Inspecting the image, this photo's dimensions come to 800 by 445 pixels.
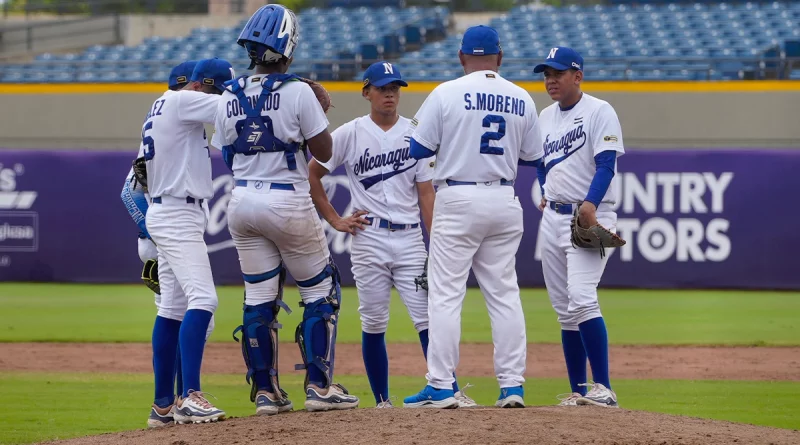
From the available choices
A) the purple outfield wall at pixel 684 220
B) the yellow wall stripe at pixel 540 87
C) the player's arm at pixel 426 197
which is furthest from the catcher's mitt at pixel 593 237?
the yellow wall stripe at pixel 540 87

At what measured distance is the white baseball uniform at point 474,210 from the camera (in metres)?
5.59

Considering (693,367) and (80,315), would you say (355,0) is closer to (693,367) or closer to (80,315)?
(80,315)

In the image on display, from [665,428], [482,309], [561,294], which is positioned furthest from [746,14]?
[665,428]

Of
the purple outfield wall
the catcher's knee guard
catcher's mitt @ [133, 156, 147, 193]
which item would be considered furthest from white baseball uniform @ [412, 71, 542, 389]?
the purple outfield wall

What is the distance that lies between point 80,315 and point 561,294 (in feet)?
25.8

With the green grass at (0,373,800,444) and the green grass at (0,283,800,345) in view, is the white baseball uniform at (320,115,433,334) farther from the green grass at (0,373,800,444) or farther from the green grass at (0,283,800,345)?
the green grass at (0,283,800,345)

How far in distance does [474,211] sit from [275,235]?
1037mm

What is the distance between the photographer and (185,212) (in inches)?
221

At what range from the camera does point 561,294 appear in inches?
254

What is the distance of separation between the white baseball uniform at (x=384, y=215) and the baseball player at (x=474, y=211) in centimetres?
61

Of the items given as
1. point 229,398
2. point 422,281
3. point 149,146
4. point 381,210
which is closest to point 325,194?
point 381,210

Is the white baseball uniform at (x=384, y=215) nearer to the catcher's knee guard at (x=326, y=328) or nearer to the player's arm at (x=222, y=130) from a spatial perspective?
the catcher's knee guard at (x=326, y=328)

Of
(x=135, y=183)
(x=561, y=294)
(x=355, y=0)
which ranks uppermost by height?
(x=355, y=0)

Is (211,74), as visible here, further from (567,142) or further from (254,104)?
(567,142)
